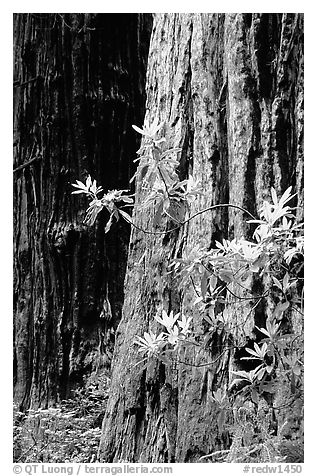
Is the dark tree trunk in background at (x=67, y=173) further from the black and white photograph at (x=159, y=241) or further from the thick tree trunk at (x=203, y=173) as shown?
the thick tree trunk at (x=203, y=173)

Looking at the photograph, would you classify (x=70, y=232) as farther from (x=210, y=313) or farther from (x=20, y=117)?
(x=210, y=313)

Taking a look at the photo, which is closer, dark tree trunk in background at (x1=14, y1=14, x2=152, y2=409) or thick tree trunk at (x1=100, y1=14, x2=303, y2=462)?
thick tree trunk at (x1=100, y1=14, x2=303, y2=462)

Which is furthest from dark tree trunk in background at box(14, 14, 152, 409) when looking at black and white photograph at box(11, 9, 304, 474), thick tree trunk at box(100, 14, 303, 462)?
thick tree trunk at box(100, 14, 303, 462)

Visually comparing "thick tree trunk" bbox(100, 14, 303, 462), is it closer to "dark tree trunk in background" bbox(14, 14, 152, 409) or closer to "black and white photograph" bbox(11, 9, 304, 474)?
"black and white photograph" bbox(11, 9, 304, 474)

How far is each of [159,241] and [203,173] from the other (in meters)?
0.33

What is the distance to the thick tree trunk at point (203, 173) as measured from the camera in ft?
7.95

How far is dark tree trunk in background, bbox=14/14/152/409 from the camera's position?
9.67 ft

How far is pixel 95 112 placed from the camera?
10.2ft

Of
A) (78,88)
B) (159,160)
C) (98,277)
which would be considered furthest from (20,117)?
(159,160)

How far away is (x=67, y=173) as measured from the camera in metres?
3.04

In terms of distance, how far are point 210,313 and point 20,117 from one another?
130cm

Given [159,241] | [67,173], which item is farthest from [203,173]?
[67,173]

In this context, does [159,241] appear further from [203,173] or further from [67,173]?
[67,173]
